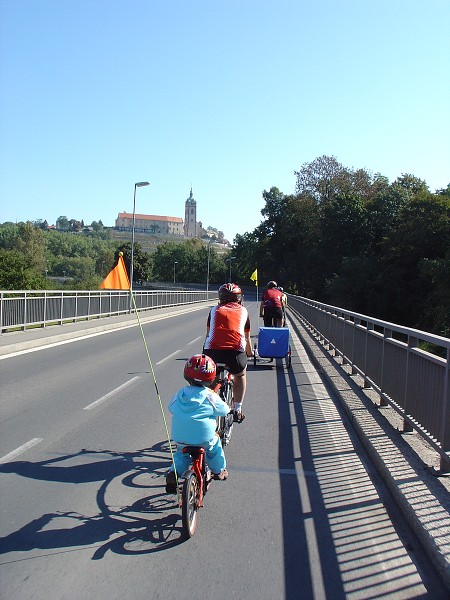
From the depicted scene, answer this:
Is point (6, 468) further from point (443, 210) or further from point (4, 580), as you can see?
point (443, 210)

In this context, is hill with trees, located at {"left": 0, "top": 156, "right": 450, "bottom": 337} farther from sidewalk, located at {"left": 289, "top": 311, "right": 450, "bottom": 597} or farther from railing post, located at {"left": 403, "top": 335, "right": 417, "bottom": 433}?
railing post, located at {"left": 403, "top": 335, "right": 417, "bottom": 433}

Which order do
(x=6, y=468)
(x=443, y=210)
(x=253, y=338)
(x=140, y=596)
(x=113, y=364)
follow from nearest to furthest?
→ (x=140, y=596)
(x=6, y=468)
(x=113, y=364)
(x=253, y=338)
(x=443, y=210)

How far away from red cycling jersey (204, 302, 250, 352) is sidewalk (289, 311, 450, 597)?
5.85ft

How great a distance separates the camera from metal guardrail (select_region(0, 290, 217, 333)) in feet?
58.9

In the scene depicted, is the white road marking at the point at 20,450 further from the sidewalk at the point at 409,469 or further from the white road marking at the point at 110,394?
the sidewalk at the point at 409,469

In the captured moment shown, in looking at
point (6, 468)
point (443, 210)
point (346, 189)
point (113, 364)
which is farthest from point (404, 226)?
point (6, 468)

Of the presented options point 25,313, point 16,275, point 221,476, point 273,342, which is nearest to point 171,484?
point 221,476

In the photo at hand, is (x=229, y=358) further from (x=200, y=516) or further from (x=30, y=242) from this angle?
(x=30, y=242)

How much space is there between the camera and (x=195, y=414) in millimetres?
4605

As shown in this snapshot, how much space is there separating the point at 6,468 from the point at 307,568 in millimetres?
3191

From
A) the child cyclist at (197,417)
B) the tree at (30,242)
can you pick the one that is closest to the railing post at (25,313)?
the child cyclist at (197,417)

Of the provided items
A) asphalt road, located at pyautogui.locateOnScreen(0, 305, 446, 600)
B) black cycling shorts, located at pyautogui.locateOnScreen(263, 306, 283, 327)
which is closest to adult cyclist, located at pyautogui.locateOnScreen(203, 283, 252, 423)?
asphalt road, located at pyautogui.locateOnScreen(0, 305, 446, 600)

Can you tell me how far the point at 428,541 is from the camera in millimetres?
3893

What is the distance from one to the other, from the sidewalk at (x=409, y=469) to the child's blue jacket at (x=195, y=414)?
5.35 ft
